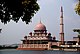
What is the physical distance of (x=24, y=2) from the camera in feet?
35.1

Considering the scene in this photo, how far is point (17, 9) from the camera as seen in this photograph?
10.7 metres

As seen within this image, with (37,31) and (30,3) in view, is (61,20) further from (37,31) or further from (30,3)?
(30,3)

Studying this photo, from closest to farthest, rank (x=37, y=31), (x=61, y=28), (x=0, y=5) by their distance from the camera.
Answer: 1. (x=0, y=5)
2. (x=61, y=28)
3. (x=37, y=31)

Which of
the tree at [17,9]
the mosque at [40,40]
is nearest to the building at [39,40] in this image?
the mosque at [40,40]

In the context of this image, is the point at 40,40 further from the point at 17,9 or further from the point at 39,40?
the point at 17,9

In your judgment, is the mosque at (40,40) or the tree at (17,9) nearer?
the tree at (17,9)

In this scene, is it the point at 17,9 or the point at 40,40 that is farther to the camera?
the point at 40,40

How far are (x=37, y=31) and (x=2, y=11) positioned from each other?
75.2 m

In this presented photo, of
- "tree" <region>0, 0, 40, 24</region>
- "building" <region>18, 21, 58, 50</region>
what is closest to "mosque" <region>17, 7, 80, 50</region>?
"building" <region>18, 21, 58, 50</region>

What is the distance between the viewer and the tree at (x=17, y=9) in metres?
10.5

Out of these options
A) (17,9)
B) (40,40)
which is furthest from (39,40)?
(17,9)

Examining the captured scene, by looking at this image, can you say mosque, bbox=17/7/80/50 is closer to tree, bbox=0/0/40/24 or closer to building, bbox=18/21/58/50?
building, bbox=18/21/58/50

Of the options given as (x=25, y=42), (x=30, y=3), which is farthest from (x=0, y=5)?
(x=25, y=42)

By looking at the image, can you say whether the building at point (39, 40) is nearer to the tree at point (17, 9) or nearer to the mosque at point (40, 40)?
the mosque at point (40, 40)
